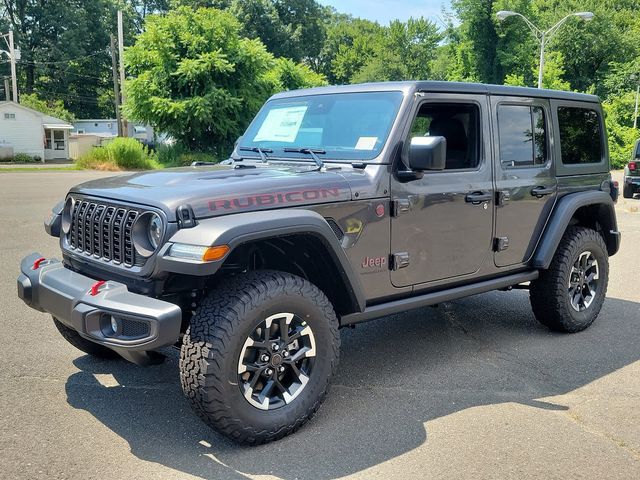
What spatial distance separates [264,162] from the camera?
4512mm

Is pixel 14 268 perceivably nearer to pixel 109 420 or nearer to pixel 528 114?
pixel 109 420

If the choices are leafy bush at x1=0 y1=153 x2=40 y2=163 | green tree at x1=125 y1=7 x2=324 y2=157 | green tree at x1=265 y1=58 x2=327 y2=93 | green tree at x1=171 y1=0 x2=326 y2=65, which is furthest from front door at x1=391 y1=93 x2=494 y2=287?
green tree at x1=171 y1=0 x2=326 y2=65

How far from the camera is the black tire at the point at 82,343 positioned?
4.28m

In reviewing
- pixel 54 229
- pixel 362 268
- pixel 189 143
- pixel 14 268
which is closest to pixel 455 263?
pixel 362 268

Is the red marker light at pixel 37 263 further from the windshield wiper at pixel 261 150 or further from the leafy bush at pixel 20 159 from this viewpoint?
the leafy bush at pixel 20 159

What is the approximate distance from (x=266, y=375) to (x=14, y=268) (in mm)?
5386

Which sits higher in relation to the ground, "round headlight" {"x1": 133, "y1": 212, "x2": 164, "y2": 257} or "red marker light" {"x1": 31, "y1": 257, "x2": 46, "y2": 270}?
"round headlight" {"x1": 133, "y1": 212, "x2": 164, "y2": 257}

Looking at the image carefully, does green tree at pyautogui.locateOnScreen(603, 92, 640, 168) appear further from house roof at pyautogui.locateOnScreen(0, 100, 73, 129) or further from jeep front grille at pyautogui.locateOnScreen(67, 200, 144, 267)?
house roof at pyautogui.locateOnScreen(0, 100, 73, 129)

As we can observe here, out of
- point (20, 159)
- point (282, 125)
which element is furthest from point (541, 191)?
point (20, 159)

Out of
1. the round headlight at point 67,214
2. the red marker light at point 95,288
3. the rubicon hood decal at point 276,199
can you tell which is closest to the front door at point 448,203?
the rubicon hood decal at point 276,199

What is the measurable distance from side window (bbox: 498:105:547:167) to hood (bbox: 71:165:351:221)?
161 centimetres

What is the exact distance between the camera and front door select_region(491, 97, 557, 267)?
15.5 feet

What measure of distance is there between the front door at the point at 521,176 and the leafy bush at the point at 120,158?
92.8ft

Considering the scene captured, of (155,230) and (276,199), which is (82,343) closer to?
(155,230)
